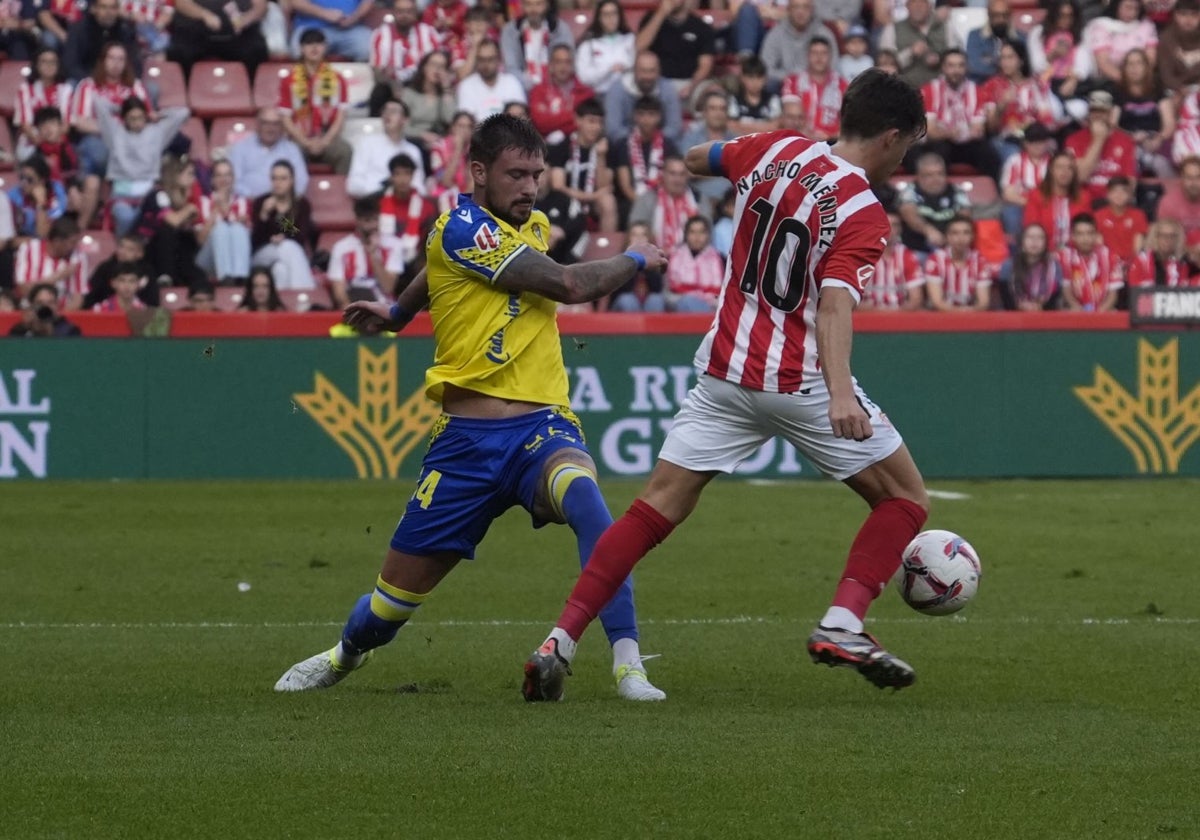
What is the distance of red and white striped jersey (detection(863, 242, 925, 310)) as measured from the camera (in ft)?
61.4

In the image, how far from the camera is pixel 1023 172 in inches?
807

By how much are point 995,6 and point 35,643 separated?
52.2 feet

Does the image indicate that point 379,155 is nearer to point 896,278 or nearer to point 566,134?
point 566,134

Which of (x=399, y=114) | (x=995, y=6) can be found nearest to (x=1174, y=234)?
(x=995, y=6)

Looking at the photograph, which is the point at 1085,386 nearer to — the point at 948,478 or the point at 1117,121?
the point at 948,478

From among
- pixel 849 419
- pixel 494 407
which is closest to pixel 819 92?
pixel 494 407

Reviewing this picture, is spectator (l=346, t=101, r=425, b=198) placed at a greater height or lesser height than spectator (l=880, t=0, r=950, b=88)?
lesser

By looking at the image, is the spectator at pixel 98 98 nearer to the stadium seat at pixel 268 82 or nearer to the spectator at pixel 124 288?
the stadium seat at pixel 268 82

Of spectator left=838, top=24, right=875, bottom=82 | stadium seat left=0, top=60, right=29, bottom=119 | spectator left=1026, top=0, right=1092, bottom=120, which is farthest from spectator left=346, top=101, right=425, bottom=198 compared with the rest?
spectator left=1026, top=0, right=1092, bottom=120

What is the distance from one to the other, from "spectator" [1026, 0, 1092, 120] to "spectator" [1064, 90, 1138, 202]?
477mm

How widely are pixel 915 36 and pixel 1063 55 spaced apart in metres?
1.65

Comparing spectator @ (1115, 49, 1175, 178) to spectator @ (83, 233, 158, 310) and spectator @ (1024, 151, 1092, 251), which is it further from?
spectator @ (83, 233, 158, 310)

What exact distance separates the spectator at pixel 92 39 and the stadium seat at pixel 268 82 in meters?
1.16

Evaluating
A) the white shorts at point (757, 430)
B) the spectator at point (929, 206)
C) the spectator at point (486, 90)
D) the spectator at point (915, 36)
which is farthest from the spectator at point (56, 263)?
the white shorts at point (757, 430)
